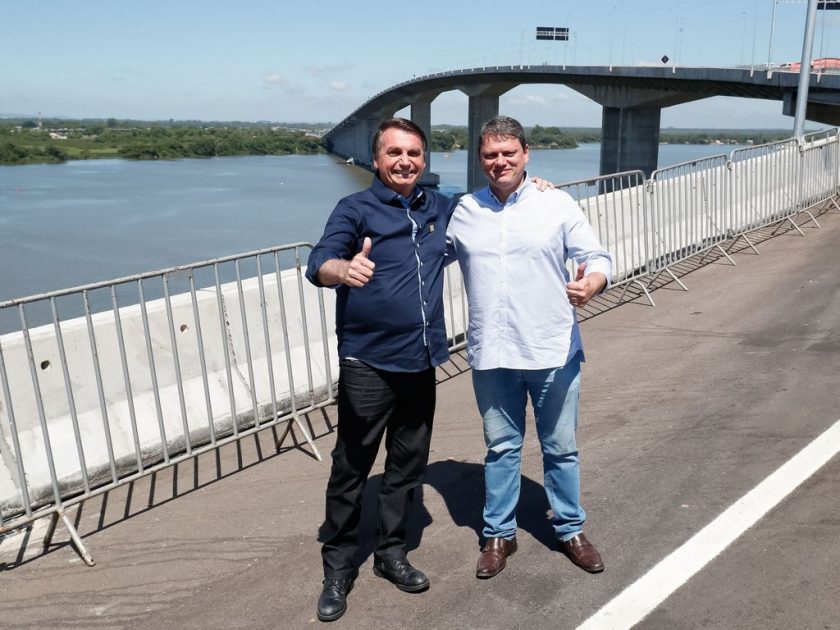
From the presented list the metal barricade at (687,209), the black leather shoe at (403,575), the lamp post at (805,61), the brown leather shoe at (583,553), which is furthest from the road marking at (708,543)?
the lamp post at (805,61)

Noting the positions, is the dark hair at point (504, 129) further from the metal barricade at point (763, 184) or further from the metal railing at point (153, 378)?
the metal barricade at point (763, 184)

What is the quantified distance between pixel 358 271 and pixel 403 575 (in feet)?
4.45

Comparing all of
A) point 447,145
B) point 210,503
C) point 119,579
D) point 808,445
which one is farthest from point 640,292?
point 447,145

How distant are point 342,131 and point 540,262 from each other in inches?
4350

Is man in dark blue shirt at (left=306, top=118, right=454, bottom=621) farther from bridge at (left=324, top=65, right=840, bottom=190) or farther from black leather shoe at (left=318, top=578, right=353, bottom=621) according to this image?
bridge at (left=324, top=65, right=840, bottom=190)

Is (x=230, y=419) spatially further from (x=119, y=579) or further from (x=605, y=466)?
(x=605, y=466)

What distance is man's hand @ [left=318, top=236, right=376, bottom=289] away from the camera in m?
3.13

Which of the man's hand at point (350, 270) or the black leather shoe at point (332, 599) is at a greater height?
the man's hand at point (350, 270)

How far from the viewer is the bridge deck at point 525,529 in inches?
136

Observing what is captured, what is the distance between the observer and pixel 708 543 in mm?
3822

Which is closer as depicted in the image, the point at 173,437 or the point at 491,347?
the point at 491,347

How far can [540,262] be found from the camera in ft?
11.5

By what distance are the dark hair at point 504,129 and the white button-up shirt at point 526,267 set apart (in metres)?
0.20

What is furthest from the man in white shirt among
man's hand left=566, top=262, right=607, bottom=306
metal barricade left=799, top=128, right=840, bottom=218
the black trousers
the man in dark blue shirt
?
metal barricade left=799, top=128, right=840, bottom=218
